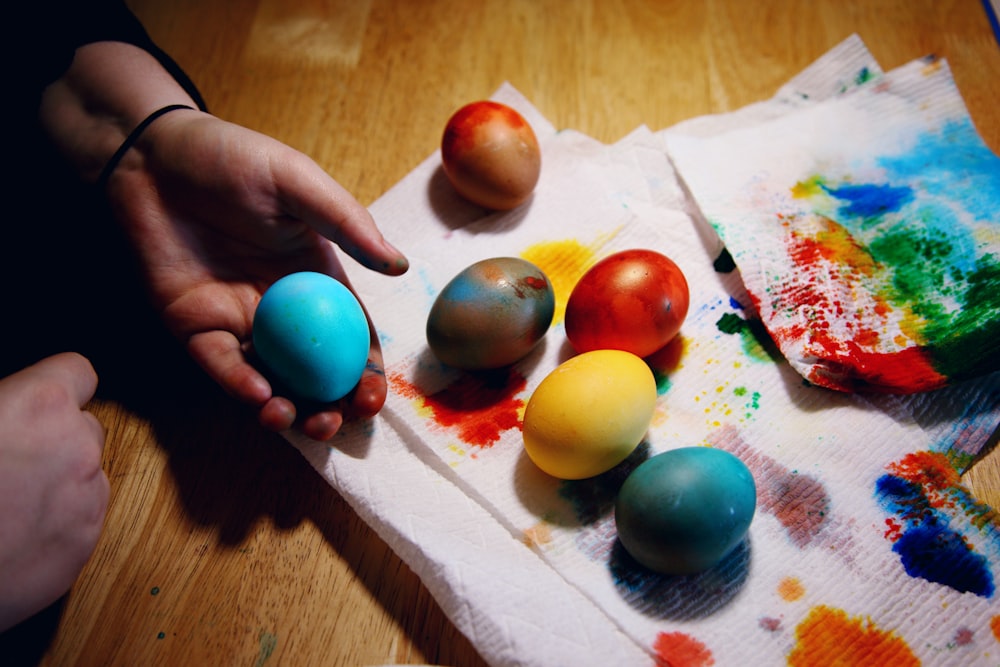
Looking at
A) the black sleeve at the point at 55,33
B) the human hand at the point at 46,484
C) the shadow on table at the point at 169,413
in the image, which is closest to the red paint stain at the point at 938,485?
the shadow on table at the point at 169,413

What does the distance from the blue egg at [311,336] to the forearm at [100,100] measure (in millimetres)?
413

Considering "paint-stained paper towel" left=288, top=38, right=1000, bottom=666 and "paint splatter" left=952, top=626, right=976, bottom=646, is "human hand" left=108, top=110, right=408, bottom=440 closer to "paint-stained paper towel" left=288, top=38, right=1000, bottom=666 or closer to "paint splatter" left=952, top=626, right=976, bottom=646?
"paint-stained paper towel" left=288, top=38, right=1000, bottom=666

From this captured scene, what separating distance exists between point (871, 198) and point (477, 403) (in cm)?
72

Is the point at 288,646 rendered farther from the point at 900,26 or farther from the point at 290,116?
the point at 900,26

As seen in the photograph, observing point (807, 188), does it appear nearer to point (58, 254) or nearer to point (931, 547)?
point (931, 547)

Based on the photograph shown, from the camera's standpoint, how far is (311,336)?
77 centimetres

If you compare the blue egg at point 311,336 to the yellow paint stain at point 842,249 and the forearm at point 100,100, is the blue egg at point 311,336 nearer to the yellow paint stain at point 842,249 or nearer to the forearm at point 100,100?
the forearm at point 100,100

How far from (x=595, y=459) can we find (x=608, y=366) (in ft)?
0.37

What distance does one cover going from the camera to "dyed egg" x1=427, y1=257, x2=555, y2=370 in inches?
33.7

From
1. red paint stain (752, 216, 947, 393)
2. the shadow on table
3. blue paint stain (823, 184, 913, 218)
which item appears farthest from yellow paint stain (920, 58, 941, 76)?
the shadow on table

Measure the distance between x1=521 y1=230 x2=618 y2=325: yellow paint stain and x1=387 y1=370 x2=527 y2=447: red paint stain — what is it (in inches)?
7.0

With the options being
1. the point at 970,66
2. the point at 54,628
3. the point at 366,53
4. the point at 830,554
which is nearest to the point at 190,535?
the point at 54,628

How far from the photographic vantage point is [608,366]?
0.79 meters

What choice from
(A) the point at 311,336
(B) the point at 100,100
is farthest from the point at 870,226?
(B) the point at 100,100
